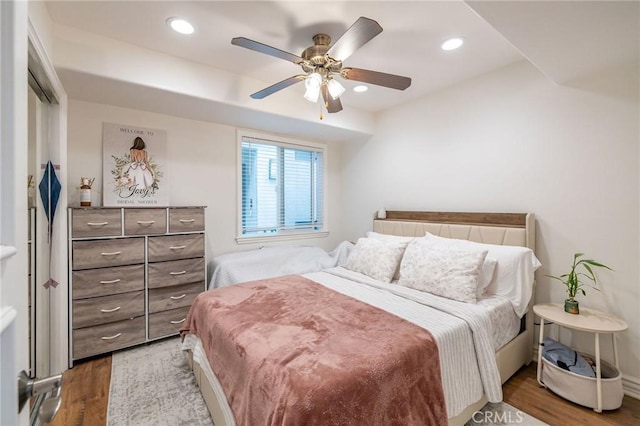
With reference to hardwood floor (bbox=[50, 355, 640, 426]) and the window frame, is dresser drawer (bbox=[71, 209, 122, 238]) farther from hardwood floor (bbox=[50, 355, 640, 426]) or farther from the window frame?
the window frame

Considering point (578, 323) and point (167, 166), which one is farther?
point (167, 166)

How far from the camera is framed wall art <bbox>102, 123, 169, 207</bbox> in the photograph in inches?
111

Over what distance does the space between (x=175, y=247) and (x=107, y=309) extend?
0.75 meters

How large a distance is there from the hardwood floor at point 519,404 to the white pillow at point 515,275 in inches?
21.2

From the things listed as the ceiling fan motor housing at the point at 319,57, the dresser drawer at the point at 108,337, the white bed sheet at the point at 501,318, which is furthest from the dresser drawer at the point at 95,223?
the white bed sheet at the point at 501,318

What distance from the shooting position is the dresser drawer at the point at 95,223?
235 centimetres

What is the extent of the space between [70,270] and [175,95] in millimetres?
1759

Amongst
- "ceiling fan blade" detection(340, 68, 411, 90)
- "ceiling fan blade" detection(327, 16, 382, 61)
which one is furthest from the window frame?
"ceiling fan blade" detection(327, 16, 382, 61)

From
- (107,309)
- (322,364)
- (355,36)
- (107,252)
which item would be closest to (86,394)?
(107,309)

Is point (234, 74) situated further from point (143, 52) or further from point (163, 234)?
point (163, 234)

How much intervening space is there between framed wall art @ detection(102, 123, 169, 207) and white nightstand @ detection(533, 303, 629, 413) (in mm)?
3714

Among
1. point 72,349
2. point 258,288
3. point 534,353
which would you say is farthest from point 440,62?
point 72,349

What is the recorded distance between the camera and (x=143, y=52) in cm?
234

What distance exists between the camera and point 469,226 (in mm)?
2809
